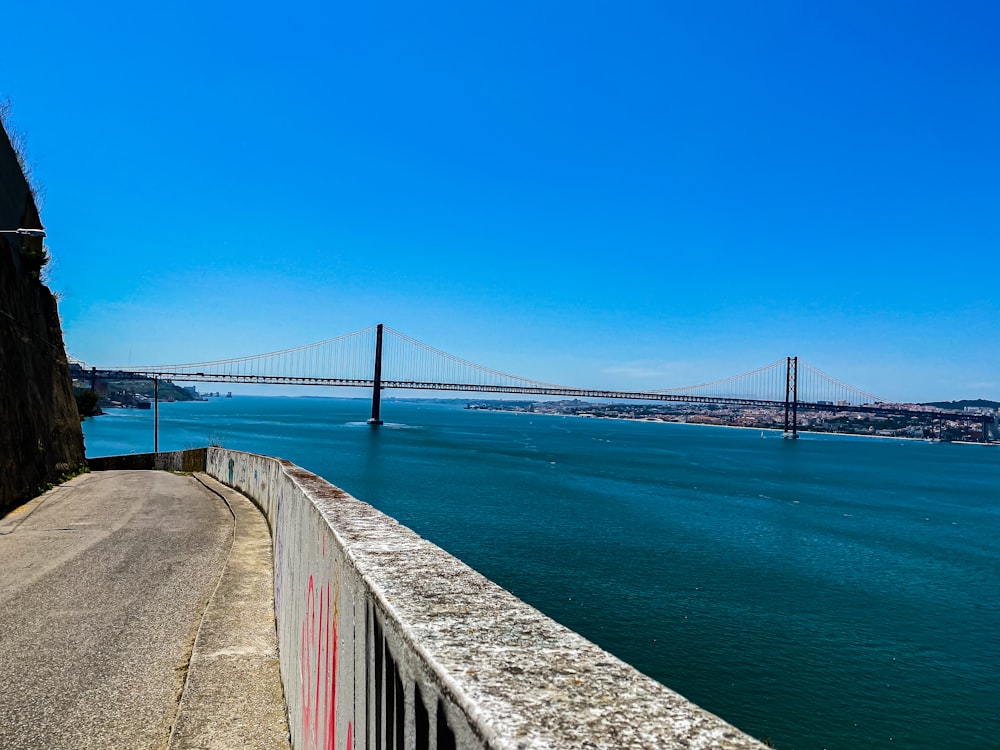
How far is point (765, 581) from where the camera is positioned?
62.7 ft

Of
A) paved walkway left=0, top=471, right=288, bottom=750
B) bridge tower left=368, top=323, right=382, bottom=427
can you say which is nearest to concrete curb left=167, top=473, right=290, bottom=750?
paved walkway left=0, top=471, right=288, bottom=750

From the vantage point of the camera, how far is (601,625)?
1445 cm

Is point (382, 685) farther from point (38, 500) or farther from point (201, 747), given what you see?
point (38, 500)

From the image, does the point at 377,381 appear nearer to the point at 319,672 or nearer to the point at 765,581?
the point at 765,581

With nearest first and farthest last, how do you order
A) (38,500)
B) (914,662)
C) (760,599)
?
1. (38,500)
2. (914,662)
3. (760,599)

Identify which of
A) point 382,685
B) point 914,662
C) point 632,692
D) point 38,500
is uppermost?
point 632,692

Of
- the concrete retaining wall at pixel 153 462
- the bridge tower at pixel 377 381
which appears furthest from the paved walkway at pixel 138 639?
the bridge tower at pixel 377 381

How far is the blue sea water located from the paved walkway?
26.9 feet

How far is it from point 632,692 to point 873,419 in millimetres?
205561

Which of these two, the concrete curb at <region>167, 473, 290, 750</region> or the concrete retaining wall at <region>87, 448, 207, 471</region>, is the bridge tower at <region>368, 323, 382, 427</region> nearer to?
the concrete retaining wall at <region>87, 448, 207, 471</region>

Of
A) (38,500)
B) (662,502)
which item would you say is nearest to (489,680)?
(38,500)

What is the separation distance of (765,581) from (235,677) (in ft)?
59.7

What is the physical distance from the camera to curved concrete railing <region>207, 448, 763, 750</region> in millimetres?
1006

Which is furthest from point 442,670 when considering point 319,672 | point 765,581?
point 765,581
